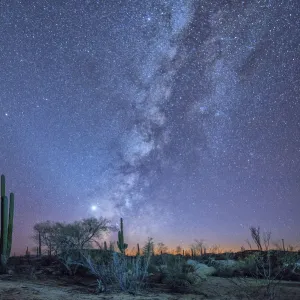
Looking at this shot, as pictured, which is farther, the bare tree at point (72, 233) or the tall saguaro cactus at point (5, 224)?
the bare tree at point (72, 233)

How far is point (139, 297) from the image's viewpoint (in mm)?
10039

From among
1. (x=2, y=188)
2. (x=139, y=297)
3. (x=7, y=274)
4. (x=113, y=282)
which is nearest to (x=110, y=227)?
(x=2, y=188)

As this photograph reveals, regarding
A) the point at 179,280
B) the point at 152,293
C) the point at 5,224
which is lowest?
the point at 152,293

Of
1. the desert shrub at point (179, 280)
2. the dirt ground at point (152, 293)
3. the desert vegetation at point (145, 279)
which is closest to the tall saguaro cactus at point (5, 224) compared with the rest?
the desert vegetation at point (145, 279)

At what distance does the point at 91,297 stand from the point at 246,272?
385 inches

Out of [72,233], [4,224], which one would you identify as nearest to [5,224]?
[4,224]

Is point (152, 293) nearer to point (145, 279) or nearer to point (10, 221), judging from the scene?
point (145, 279)

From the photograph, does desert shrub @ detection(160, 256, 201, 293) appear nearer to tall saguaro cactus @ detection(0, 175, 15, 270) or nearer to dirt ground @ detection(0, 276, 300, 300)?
dirt ground @ detection(0, 276, 300, 300)

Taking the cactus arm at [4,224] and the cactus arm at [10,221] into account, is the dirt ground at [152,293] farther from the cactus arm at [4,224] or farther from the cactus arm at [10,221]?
the cactus arm at [10,221]

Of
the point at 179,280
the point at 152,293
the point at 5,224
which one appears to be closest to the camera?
the point at 152,293

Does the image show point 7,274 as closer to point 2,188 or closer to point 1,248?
point 1,248

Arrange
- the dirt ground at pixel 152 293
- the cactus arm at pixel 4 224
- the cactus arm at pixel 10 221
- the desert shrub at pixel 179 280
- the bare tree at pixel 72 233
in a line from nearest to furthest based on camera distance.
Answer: the dirt ground at pixel 152 293, the desert shrub at pixel 179 280, the cactus arm at pixel 4 224, the cactus arm at pixel 10 221, the bare tree at pixel 72 233

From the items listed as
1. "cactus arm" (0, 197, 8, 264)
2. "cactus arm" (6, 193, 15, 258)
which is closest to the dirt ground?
"cactus arm" (0, 197, 8, 264)

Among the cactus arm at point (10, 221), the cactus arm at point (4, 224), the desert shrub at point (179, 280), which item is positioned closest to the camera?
the desert shrub at point (179, 280)
